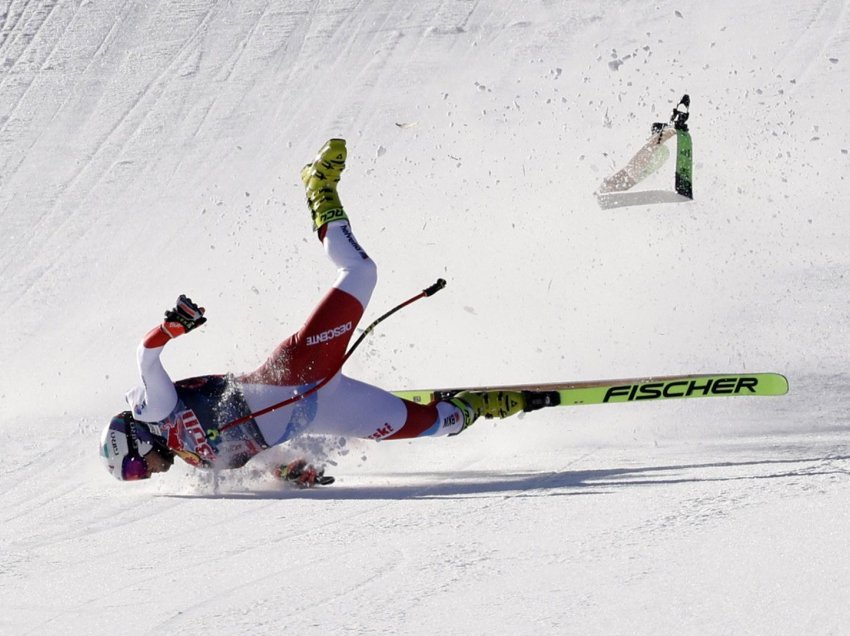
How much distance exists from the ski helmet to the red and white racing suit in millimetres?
78

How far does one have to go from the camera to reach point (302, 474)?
6145 millimetres

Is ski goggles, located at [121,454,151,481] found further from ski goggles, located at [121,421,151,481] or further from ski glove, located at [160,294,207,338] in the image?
ski glove, located at [160,294,207,338]

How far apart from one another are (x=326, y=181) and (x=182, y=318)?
94 centimetres

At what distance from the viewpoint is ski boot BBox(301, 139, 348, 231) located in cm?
595

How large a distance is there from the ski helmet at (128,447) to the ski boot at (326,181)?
1.22 meters

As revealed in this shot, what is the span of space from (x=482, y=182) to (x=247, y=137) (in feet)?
7.75

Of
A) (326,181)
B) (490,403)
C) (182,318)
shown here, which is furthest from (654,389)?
(182,318)

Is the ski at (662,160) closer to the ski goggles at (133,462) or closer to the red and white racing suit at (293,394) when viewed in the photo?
the red and white racing suit at (293,394)

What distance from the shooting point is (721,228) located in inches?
354

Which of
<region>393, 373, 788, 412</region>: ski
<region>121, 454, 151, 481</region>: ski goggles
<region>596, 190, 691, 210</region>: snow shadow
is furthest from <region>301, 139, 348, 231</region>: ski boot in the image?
<region>596, 190, 691, 210</region>: snow shadow

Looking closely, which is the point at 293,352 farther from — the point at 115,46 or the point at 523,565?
the point at 115,46

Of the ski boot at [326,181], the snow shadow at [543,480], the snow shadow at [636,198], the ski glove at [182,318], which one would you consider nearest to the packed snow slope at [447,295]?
the snow shadow at [543,480]

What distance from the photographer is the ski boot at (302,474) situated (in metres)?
6.12

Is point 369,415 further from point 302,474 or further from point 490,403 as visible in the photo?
point 490,403
